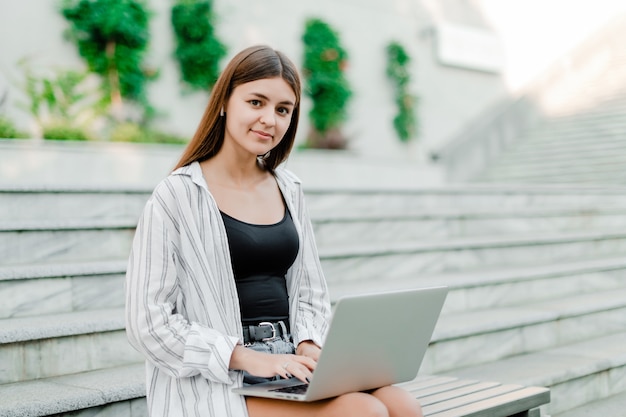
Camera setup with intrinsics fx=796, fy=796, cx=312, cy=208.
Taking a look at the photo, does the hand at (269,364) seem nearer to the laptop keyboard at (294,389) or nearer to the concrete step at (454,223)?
the laptop keyboard at (294,389)

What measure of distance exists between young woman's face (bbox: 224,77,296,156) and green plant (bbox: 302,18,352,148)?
8.96 metres

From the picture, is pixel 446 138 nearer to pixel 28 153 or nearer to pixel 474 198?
pixel 474 198

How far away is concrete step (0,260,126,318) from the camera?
3229 millimetres

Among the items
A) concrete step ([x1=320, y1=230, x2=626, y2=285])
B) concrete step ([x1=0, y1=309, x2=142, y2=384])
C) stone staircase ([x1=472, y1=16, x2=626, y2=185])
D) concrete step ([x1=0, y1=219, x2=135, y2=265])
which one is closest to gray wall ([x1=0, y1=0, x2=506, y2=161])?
stone staircase ([x1=472, y1=16, x2=626, y2=185])

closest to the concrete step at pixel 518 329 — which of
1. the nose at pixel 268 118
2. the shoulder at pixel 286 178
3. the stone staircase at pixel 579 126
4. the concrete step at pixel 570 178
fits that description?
the shoulder at pixel 286 178

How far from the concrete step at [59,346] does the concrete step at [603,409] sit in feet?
6.79

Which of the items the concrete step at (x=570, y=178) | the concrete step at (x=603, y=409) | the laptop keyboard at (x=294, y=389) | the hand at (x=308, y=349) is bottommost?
the concrete step at (x=603, y=409)

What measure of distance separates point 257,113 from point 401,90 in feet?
35.1

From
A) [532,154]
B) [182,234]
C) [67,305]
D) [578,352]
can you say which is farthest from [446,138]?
[182,234]

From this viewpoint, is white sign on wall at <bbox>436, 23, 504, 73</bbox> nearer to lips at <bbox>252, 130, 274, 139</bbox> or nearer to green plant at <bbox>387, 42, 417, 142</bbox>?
green plant at <bbox>387, 42, 417, 142</bbox>

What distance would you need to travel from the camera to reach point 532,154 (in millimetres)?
10383

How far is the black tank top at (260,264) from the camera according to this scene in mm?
2139

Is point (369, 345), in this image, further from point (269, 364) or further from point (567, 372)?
point (567, 372)

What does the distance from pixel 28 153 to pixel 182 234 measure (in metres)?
4.66
